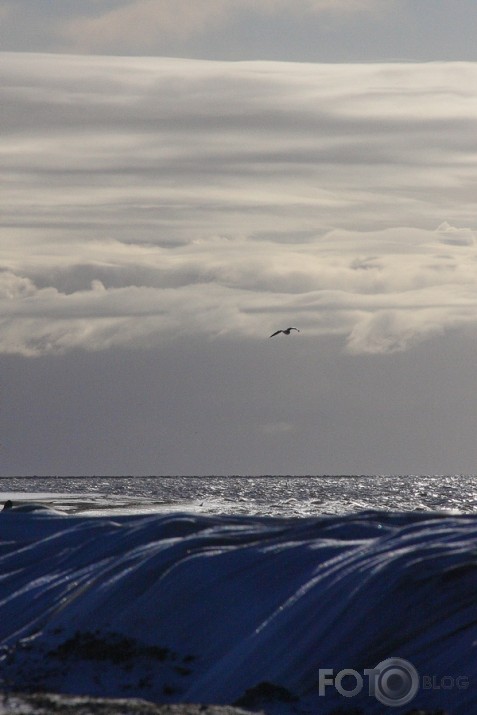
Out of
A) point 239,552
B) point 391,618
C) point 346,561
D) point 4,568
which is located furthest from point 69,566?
point 391,618

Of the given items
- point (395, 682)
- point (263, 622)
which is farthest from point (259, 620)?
point (395, 682)

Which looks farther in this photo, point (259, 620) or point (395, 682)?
point (259, 620)

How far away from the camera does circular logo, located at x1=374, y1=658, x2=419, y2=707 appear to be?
503 inches

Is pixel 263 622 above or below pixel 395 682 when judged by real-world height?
above

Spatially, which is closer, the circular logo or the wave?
the circular logo

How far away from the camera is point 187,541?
55.5 feet

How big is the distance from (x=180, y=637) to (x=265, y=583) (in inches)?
54.3

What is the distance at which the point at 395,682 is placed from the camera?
42.7 feet

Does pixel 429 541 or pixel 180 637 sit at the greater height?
pixel 429 541

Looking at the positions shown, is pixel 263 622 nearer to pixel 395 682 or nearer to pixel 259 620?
pixel 259 620

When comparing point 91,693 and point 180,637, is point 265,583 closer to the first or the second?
point 180,637

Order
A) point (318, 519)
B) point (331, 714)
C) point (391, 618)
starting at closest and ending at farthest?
point (331, 714) → point (391, 618) → point (318, 519)

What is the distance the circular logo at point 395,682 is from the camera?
12.8 metres

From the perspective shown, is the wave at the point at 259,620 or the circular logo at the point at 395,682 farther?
the wave at the point at 259,620
